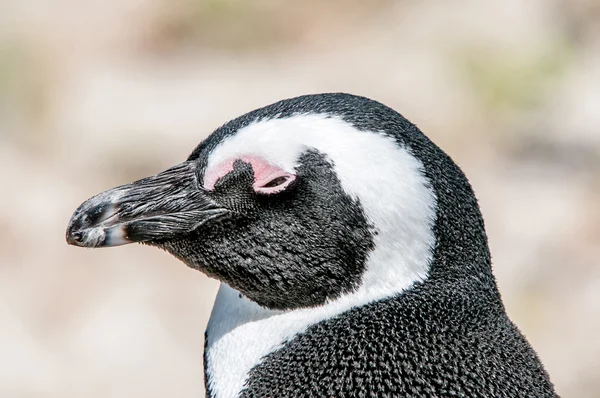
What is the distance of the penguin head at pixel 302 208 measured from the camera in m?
1.56

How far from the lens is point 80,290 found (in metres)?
4.29

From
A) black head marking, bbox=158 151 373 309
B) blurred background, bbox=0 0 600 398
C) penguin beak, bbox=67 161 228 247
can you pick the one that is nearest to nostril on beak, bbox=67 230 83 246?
penguin beak, bbox=67 161 228 247

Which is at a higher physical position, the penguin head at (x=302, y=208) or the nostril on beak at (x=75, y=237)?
the penguin head at (x=302, y=208)

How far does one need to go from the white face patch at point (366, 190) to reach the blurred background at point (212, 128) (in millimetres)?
2174

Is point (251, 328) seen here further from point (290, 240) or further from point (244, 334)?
point (290, 240)

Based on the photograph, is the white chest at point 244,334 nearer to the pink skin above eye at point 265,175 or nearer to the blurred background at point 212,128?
the pink skin above eye at point 265,175

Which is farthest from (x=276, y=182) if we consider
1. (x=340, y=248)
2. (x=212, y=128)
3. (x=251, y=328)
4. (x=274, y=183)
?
(x=212, y=128)

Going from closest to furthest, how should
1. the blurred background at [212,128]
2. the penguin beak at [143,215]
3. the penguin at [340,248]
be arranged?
1. the penguin at [340,248]
2. the penguin beak at [143,215]
3. the blurred background at [212,128]

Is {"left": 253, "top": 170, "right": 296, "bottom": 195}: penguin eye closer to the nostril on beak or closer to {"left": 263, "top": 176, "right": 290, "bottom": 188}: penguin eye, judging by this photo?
{"left": 263, "top": 176, "right": 290, "bottom": 188}: penguin eye

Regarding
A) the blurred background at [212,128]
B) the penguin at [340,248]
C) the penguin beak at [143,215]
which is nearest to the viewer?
the penguin at [340,248]

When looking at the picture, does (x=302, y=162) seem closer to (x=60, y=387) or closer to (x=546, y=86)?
(x=60, y=387)

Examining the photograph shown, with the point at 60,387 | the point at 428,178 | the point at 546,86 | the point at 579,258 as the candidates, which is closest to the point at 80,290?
the point at 60,387

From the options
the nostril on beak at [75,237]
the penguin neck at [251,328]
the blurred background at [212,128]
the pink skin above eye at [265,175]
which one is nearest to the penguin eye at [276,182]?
the pink skin above eye at [265,175]

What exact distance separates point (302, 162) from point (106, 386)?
2738 millimetres
